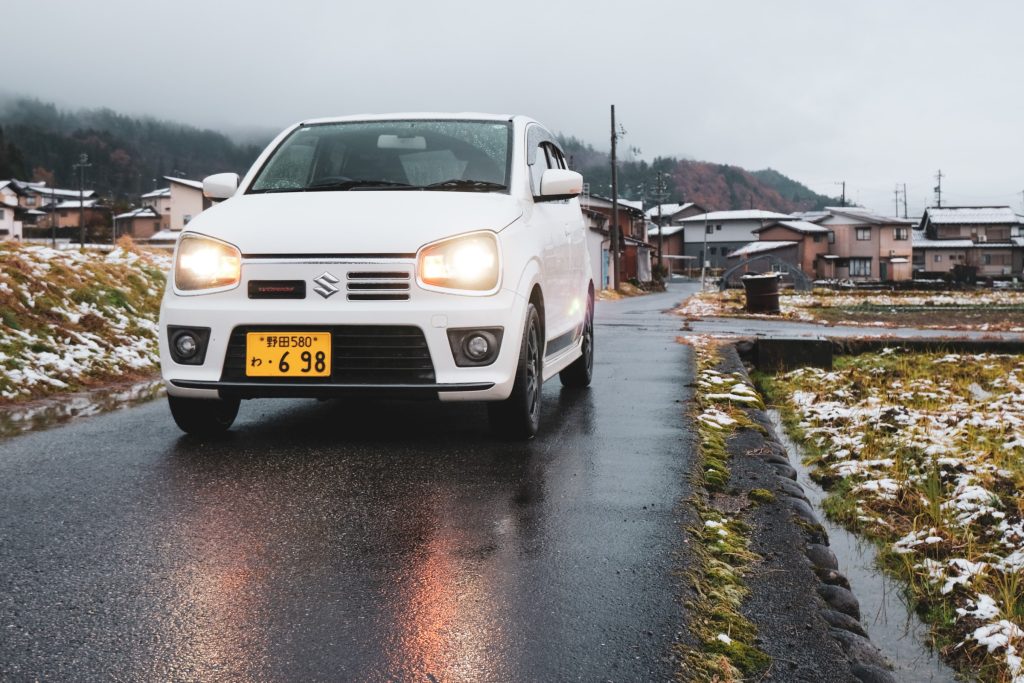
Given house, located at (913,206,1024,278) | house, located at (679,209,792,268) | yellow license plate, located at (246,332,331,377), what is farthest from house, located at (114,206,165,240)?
yellow license plate, located at (246,332,331,377)

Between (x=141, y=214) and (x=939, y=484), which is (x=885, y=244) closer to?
(x=141, y=214)

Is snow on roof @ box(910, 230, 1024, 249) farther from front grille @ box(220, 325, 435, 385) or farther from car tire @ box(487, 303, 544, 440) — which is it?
front grille @ box(220, 325, 435, 385)

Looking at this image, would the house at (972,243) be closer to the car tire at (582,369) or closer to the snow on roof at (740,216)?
the snow on roof at (740,216)

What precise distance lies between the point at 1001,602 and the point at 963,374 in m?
6.37

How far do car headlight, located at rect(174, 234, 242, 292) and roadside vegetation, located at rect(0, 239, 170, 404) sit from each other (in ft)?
8.17

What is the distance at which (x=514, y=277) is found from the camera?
4.26 m

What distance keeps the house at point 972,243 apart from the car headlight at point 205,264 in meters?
70.0

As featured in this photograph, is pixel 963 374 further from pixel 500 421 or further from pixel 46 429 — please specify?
pixel 46 429

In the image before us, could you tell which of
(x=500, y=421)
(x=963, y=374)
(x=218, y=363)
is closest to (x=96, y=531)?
(x=218, y=363)

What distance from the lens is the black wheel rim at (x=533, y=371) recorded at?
177 inches

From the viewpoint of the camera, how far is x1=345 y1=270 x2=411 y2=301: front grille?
3.99m

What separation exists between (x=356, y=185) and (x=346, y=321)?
4.07ft

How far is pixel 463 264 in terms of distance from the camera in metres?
4.09

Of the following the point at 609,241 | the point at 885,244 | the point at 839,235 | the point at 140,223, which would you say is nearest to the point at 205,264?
the point at 609,241
